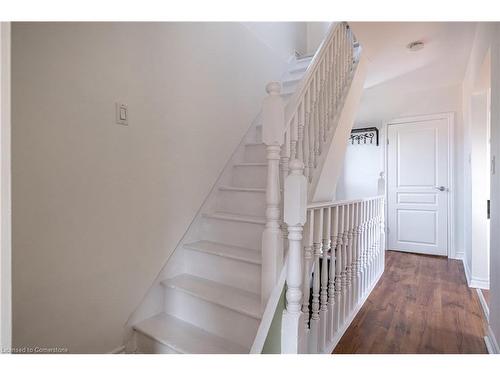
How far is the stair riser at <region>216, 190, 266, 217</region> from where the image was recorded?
200cm

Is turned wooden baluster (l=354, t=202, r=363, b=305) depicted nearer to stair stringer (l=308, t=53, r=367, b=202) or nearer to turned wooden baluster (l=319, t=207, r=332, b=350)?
stair stringer (l=308, t=53, r=367, b=202)

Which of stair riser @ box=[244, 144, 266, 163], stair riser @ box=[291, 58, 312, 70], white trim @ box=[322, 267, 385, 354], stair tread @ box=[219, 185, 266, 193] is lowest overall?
white trim @ box=[322, 267, 385, 354]

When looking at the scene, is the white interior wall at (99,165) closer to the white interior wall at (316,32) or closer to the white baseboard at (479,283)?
the white interior wall at (316,32)

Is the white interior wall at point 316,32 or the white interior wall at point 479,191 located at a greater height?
the white interior wall at point 316,32

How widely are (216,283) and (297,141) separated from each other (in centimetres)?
103

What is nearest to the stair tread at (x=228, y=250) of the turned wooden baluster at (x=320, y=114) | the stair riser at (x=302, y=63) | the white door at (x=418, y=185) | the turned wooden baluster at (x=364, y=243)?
the turned wooden baluster at (x=320, y=114)

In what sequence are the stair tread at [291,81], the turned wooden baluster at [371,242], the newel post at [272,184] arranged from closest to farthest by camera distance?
the newel post at [272,184], the turned wooden baluster at [371,242], the stair tread at [291,81]

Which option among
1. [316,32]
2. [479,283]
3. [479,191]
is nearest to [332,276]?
[479,283]

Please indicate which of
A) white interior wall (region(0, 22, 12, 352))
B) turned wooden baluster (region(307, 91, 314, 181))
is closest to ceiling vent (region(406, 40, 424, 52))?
turned wooden baluster (region(307, 91, 314, 181))

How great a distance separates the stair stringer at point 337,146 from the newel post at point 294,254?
551mm

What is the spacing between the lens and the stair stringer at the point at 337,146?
6.33 ft

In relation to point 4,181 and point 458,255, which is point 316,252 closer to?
point 4,181

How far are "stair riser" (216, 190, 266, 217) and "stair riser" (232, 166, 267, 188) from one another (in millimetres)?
154

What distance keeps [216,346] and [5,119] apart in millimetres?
1319
